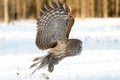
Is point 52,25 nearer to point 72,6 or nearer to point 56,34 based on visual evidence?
point 56,34

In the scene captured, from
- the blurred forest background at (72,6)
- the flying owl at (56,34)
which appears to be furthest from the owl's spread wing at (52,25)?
the blurred forest background at (72,6)

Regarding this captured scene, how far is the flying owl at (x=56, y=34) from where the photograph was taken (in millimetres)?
8109

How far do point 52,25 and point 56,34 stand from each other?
169mm

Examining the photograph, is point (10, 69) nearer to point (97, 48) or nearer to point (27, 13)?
point (97, 48)

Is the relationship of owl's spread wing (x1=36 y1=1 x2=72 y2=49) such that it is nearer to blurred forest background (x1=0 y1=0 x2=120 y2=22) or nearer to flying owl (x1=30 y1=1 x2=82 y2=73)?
flying owl (x1=30 y1=1 x2=82 y2=73)

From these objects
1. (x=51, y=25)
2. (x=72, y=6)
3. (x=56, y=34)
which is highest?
(x=51, y=25)

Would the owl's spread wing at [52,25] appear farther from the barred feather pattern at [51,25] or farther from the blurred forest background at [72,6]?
the blurred forest background at [72,6]

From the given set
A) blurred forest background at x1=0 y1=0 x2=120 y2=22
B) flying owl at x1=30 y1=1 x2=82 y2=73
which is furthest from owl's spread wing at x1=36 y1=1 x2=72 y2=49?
blurred forest background at x1=0 y1=0 x2=120 y2=22

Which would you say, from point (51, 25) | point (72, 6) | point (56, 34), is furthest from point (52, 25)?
point (72, 6)

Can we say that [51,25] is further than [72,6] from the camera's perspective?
No

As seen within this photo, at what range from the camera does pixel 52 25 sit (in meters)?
8.23

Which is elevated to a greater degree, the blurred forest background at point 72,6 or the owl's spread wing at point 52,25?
the owl's spread wing at point 52,25

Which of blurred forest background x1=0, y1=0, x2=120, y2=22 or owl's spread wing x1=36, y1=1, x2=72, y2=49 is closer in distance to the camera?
owl's spread wing x1=36, y1=1, x2=72, y2=49

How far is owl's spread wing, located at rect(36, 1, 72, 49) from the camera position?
812 cm
